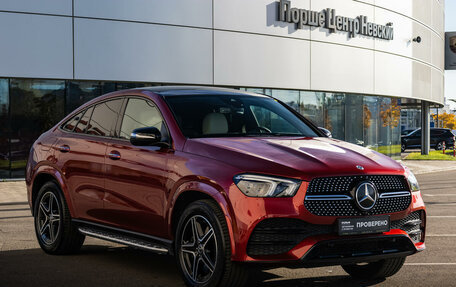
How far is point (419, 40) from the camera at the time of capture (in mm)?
35750

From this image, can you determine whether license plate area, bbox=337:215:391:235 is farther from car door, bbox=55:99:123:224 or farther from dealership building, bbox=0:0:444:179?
dealership building, bbox=0:0:444:179

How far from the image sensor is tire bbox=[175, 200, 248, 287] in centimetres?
527

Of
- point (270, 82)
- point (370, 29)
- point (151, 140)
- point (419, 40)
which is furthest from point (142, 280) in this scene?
point (419, 40)

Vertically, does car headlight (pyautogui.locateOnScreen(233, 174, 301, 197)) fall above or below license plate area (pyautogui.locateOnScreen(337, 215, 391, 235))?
above

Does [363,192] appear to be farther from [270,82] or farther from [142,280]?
[270,82]

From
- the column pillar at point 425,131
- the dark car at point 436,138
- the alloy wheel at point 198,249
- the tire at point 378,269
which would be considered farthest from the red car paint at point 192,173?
the dark car at point 436,138

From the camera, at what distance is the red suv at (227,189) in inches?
203

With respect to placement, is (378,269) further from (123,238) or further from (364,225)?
(123,238)

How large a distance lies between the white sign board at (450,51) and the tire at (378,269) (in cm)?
4053

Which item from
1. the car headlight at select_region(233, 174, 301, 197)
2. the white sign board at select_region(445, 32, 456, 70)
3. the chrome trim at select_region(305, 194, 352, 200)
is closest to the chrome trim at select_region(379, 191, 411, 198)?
the chrome trim at select_region(305, 194, 352, 200)

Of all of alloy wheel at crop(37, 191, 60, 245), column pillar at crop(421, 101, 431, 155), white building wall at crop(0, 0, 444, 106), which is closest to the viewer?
alloy wheel at crop(37, 191, 60, 245)

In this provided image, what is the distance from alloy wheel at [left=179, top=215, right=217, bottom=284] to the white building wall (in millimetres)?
16778

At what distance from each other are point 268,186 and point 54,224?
3448 mm

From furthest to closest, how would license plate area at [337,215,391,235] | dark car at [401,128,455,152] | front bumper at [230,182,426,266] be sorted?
dark car at [401,128,455,152] → license plate area at [337,215,391,235] → front bumper at [230,182,426,266]
